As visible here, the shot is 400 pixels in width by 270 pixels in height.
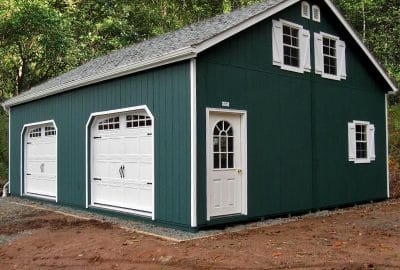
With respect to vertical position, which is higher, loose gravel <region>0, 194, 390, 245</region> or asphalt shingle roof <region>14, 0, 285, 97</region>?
asphalt shingle roof <region>14, 0, 285, 97</region>

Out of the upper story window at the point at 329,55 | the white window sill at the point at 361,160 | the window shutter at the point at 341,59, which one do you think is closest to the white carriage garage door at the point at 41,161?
the upper story window at the point at 329,55

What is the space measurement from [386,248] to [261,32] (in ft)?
17.1

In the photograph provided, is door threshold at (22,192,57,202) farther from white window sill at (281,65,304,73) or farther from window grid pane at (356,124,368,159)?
window grid pane at (356,124,368,159)

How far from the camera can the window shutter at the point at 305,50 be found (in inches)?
436

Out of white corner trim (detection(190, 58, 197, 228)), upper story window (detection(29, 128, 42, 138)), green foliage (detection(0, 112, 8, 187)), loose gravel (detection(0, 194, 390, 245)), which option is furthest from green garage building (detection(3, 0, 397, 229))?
green foliage (detection(0, 112, 8, 187))

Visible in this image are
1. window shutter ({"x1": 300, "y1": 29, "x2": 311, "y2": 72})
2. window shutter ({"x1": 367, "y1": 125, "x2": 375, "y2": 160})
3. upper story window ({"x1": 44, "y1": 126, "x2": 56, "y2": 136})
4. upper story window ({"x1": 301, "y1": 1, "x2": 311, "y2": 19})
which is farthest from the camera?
upper story window ({"x1": 44, "y1": 126, "x2": 56, "y2": 136})

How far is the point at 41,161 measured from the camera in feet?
47.0

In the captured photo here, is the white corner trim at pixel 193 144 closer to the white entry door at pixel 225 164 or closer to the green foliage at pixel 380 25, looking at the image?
the white entry door at pixel 225 164

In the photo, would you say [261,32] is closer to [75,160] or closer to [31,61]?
[75,160]

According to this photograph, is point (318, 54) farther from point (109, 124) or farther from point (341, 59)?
point (109, 124)

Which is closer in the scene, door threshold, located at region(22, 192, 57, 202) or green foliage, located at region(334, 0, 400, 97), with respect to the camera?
door threshold, located at region(22, 192, 57, 202)

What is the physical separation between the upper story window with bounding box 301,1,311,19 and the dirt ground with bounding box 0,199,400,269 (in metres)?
4.98

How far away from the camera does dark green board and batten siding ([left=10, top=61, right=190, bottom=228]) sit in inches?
342

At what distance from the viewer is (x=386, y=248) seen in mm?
7070
